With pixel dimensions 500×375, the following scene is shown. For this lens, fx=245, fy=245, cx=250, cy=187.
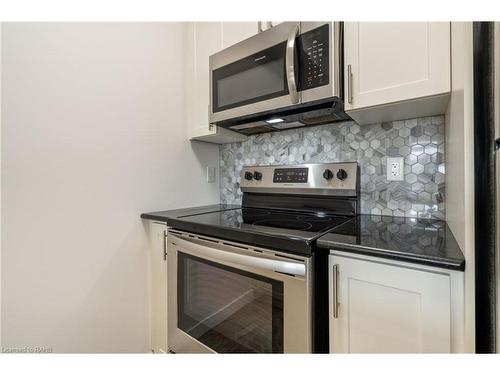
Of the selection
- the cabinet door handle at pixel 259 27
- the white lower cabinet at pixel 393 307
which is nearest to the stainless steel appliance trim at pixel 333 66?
the cabinet door handle at pixel 259 27

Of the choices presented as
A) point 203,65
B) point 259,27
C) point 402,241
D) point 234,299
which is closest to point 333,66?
point 259,27

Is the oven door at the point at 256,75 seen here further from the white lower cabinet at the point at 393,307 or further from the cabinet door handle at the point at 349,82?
the white lower cabinet at the point at 393,307

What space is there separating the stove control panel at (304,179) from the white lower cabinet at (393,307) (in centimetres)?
62

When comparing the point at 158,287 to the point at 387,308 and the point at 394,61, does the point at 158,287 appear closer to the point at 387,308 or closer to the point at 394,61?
the point at 387,308

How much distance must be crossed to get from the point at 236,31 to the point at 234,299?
140 cm

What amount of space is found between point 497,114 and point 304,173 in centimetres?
94

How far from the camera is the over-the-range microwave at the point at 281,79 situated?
105 cm

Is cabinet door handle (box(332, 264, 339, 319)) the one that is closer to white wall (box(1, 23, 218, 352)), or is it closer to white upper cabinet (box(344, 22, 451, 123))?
white upper cabinet (box(344, 22, 451, 123))

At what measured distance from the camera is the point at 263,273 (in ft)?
3.01

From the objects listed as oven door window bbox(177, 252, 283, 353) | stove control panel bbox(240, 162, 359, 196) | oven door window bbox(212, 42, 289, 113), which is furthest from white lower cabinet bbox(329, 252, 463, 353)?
oven door window bbox(212, 42, 289, 113)

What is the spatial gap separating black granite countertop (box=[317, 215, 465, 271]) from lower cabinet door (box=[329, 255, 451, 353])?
44mm

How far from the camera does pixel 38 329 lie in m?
1.08

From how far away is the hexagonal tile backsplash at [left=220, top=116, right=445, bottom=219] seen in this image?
115cm
